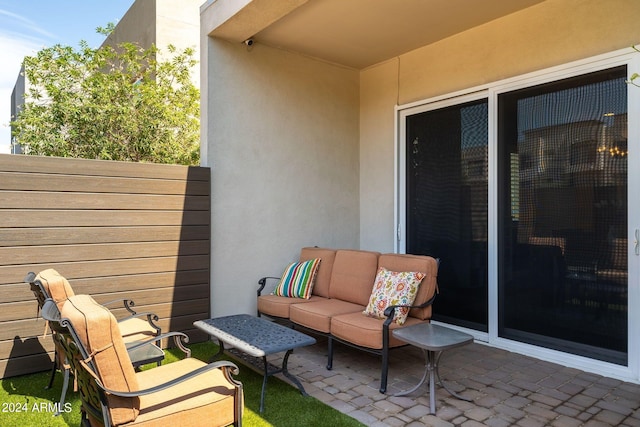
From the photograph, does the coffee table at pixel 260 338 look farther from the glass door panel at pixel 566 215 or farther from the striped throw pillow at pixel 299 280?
the glass door panel at pixel 566 215

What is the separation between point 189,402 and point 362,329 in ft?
5.70

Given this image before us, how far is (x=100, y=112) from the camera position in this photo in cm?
629

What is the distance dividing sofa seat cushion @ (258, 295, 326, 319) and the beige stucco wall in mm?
1605

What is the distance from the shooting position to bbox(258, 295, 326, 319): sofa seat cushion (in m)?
4.57

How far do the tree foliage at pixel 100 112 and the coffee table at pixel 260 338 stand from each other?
3.88 m

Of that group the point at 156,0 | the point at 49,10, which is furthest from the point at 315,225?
the point at 49,10

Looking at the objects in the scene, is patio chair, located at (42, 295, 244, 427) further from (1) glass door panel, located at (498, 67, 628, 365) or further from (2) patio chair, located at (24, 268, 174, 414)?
(1) glass door panel, located at (498, 67, 628, 365)

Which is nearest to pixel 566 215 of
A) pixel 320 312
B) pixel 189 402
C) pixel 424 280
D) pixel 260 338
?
pixel 424 280

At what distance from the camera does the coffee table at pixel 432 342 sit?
9.68 feet

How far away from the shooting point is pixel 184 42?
7.96 metres

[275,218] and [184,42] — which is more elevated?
[184,42]

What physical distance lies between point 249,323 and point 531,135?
333 cm

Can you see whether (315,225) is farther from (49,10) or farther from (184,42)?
(49,10)

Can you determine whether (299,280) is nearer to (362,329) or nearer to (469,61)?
(362,329)
